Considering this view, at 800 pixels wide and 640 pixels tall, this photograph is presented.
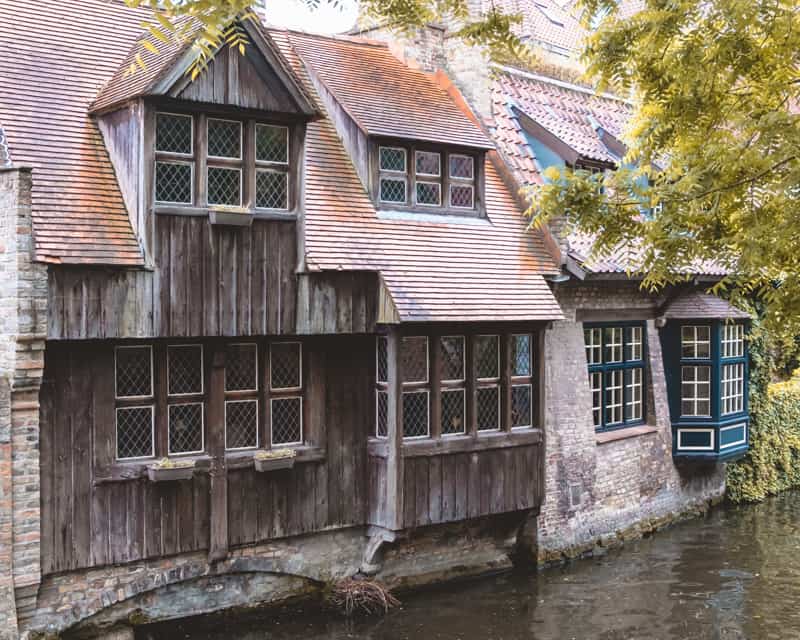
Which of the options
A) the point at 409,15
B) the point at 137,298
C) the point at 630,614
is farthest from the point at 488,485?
the point at 409,15

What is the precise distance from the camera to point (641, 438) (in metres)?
18.0

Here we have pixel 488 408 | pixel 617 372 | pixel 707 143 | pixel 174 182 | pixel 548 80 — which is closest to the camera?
pixel 707 143

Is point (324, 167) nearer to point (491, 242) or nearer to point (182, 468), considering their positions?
point (491, 242)

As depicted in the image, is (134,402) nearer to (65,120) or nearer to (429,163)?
(65,120)

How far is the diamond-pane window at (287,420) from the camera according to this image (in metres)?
13.0

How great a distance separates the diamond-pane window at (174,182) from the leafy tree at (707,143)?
4216 mm

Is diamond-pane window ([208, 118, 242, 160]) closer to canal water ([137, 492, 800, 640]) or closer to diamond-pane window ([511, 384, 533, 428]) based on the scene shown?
diamond-pane window ([511, 384, 533, 428])

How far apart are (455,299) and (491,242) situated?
1825mm

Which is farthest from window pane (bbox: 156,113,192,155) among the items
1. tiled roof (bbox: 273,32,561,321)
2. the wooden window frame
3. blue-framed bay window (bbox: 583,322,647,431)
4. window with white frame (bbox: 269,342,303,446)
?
blue-framed bay window (bbox: 583,322,647,431)

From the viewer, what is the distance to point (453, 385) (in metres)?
14.1

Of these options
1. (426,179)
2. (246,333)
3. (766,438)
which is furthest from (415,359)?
(766,438)

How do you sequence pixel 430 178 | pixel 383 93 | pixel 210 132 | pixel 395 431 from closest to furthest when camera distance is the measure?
pixel 210 132
pixel 395 431
pixel 430 178
pixel 383 93

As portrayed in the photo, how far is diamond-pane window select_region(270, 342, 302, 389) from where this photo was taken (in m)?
12.9

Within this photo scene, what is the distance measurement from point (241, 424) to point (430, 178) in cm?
471
